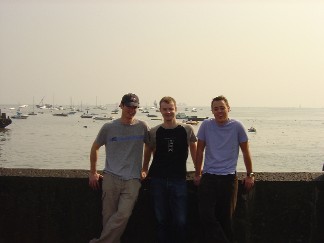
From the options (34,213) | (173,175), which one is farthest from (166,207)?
(34,213)

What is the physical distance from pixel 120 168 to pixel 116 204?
39 centimetres

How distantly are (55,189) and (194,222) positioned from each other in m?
1.60

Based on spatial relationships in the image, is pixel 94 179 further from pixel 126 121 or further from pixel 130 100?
pixel 130 100

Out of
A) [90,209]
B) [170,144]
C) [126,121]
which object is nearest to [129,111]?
[126,121]

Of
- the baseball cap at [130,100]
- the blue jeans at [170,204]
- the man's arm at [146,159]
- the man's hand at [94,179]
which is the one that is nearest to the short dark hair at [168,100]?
the baseball cap at [130,100]

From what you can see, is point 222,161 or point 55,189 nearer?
point 222,161

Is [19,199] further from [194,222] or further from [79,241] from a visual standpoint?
[194,222]

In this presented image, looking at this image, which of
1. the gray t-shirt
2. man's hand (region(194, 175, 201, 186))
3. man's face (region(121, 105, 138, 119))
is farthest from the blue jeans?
man's face (region(121, 105, 138, 119))

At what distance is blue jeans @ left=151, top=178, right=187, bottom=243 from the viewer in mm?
4754

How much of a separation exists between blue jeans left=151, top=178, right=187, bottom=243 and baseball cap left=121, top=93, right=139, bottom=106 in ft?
2.74

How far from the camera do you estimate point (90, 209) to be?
511 cm

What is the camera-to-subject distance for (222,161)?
187 inches

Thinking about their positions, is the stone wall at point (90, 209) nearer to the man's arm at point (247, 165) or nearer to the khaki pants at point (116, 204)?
the man's arm at point (247, 165)

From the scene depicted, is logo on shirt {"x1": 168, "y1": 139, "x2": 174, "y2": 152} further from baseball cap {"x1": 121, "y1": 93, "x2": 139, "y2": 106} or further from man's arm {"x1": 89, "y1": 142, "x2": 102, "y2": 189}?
man's arm {"x1": 89, "y1": 142, "x2": 102, "y2": 189}
